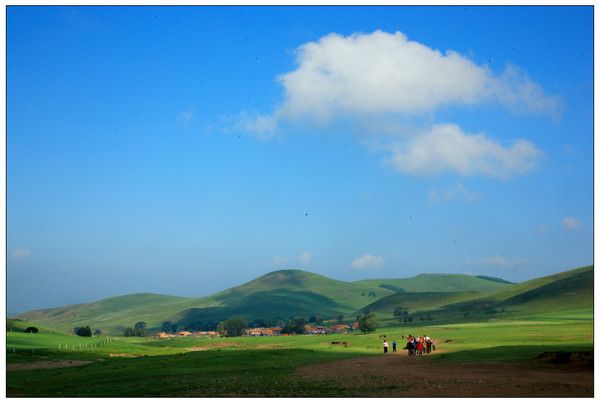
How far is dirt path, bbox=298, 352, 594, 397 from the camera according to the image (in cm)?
4216

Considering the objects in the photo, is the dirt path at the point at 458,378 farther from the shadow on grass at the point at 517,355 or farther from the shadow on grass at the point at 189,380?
the shadow on grass at the point at 189,380

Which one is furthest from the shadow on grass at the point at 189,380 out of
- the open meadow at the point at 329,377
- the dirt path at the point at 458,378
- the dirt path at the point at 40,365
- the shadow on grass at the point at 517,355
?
the shadow on grass at the point at 517,355

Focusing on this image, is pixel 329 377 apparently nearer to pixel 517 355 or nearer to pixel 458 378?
pixel 458 378

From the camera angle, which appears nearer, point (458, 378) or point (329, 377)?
point (458, 378)

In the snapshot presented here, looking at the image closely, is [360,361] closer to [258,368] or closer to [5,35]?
[258,368]

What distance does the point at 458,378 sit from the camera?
1939 inches

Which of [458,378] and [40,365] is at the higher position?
[40,365]

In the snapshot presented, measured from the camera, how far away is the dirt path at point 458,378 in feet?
138

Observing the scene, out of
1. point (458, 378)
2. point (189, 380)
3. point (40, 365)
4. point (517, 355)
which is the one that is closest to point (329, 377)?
point (458, 378)

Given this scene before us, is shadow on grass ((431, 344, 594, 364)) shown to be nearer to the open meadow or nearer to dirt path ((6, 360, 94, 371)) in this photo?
the open meadow

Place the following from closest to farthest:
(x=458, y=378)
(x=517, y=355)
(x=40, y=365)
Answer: (x=458, y=378), (x=517, y=355), (x=40, y=365)

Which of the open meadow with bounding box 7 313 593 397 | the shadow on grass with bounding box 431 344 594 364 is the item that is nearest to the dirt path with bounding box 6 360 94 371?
the open meadow with bounding box 7 313 593 397
